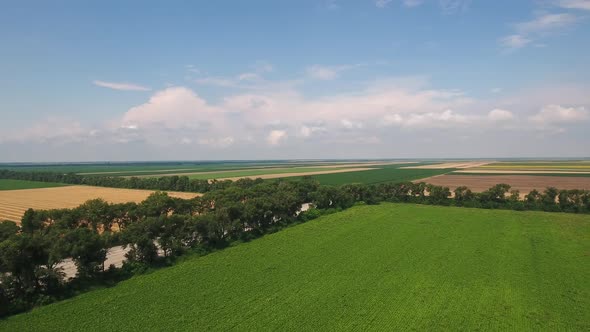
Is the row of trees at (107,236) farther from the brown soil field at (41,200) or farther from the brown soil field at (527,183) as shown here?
the brown soil field at (527,183)

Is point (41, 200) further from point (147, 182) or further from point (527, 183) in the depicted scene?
point (527, 183)

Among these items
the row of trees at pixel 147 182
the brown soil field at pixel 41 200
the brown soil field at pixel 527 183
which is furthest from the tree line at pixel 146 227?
the brown soil field at pixel 527 183

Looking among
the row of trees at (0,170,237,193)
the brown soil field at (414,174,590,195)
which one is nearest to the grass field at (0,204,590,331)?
the row of trees at (0,170,237,193)

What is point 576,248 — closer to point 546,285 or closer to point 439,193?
point 546,285

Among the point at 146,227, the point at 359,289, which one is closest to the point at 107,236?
the point at 146,227

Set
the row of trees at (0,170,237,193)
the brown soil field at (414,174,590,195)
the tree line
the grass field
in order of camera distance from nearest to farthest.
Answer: the grass field → the tree line → the row of trees at (0,170,237,193) → the brown soil field at (414,174,590,195)

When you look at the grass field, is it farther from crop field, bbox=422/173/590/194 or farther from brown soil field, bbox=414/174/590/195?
crop field, bbox=422/173/590/194
